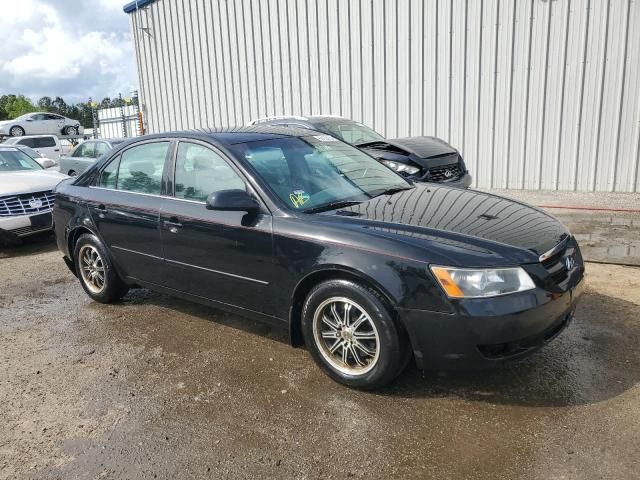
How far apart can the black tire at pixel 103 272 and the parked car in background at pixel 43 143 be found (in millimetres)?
16052

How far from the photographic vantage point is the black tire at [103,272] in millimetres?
4859

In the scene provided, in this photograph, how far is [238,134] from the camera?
420cm

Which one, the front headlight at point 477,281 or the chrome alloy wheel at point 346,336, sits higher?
the front headlight at point 477,281

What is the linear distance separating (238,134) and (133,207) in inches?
42.1

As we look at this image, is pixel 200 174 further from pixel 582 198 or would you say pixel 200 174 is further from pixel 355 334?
pixel 582 198

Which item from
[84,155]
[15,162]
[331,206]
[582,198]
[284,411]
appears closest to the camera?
[284,411]

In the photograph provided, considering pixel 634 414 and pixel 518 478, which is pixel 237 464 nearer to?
pixel 518 478

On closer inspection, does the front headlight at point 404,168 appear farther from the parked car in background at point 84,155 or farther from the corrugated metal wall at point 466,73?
the parked car in background at point 84,155

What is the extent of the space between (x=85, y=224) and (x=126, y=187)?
2.13ft

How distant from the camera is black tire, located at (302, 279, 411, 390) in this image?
303 centimetres

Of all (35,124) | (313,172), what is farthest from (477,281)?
(35,124)

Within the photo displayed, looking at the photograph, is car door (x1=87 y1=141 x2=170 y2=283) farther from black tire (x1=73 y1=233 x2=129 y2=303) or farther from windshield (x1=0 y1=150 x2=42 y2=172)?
windshield (x1=0 y1=150 x2=42 y2=172)

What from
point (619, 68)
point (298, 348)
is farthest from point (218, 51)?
point (298, 348)

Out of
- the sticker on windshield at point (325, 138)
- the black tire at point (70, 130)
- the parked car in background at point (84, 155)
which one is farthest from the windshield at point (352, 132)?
the black tire at point (70, 130)
